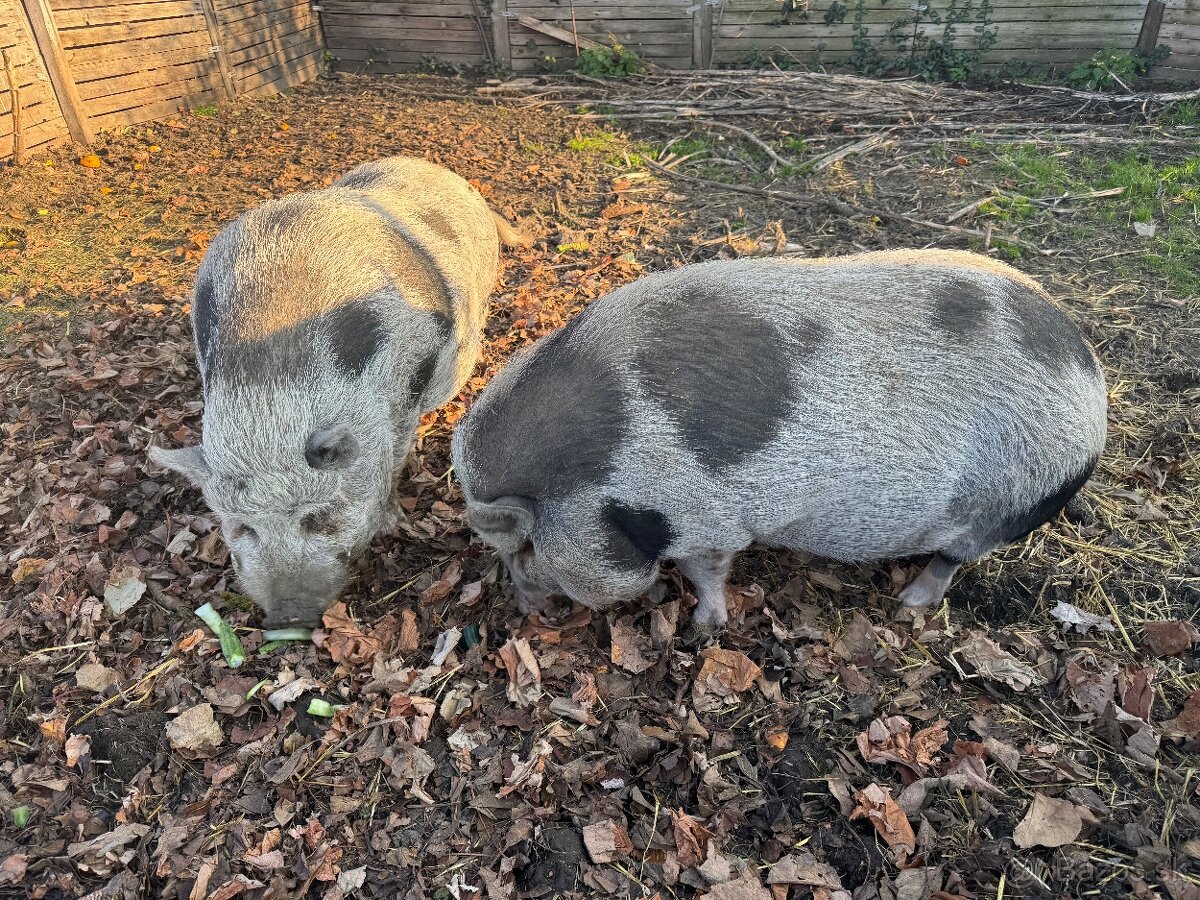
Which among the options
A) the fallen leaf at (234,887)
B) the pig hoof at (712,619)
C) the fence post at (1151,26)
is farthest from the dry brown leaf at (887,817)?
the fence post at (1151,26)

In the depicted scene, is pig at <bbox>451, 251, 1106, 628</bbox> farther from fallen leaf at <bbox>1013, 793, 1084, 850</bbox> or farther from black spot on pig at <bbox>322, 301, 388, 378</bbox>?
fallen leaf at <bbox>1013, 793, 1084, 850</bbox>

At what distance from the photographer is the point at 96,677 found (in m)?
3.36

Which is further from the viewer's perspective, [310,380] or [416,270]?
[416,270]

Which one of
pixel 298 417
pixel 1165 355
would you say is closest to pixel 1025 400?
pixel 1165 355

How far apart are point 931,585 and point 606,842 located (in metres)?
1.83

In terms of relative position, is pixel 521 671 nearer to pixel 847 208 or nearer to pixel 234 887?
pixel 234 887

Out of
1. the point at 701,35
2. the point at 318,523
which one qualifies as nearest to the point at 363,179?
the point at 318,523

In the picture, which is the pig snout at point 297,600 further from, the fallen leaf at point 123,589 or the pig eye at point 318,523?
the fallen leaf at point 123,589

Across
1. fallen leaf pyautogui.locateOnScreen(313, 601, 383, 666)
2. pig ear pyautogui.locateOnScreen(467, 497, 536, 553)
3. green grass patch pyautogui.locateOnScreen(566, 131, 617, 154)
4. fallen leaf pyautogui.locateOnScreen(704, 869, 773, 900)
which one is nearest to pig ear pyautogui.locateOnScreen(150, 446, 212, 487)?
fallen leaf pyautogui.locateOnScreen(313, 601, 383, 666)

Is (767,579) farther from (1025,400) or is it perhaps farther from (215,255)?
(215,255)

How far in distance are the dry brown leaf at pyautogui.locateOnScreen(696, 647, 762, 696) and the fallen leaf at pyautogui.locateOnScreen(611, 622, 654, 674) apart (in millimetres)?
238

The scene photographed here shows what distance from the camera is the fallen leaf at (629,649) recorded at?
10.7ft

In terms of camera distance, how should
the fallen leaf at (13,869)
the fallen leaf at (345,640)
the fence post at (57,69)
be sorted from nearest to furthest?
the fallen leaf at (13,869) → the fallen leaf at (345,640) → the fence post at (57,69)

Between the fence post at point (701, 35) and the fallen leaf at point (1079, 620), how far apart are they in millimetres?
9254
